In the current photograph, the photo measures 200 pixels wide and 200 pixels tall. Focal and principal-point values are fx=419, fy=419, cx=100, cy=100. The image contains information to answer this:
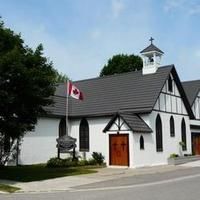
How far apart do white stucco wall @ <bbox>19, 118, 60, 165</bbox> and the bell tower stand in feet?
28.9

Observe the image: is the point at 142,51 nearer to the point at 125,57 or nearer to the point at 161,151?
the point at 161,151

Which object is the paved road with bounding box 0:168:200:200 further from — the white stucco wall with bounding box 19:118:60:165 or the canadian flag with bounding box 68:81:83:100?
the canadian flag with bounding box 68:81:83:100

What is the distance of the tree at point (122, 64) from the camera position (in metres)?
61.9

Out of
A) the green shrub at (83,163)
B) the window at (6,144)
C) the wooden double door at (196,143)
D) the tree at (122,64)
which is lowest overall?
the green shrub at (83,163)

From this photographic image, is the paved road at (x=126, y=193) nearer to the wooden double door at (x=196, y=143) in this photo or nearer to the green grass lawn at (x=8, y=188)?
the green grass lawn at (x=8, y=188)

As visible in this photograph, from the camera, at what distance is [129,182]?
19.7 metres

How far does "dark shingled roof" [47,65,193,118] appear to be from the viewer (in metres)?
32.5

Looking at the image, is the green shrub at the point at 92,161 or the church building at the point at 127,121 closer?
the church building at the point at 127,121

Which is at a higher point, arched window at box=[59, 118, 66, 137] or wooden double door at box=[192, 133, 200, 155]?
arched window at box=[59, 118, 66, 137]

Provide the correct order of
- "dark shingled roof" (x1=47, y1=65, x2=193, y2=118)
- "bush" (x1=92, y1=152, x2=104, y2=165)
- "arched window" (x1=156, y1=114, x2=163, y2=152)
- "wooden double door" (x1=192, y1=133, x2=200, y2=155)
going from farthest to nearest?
"wooden double door" (x1=192, y1=133, x2=200, y2=155) < "arched window" (x1=156, y1=114, x2=163, y2=152) < "bush" (x1=92, y1=152, x2=104, y2=165) < "dark shingled roof" (x1=47, y1=65, x2=193, y2=118)

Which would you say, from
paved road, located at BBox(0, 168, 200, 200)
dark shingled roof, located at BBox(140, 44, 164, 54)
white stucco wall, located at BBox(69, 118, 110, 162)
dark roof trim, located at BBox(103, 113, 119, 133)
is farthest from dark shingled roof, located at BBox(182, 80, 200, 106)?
paved road, located at BBox(0, 168, 200, 200)

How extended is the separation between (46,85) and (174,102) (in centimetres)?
1616

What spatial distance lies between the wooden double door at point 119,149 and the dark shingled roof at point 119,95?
262 centimetres

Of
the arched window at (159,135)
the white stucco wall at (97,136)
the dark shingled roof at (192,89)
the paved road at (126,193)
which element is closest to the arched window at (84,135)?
the white stucco wall at (97,136)
